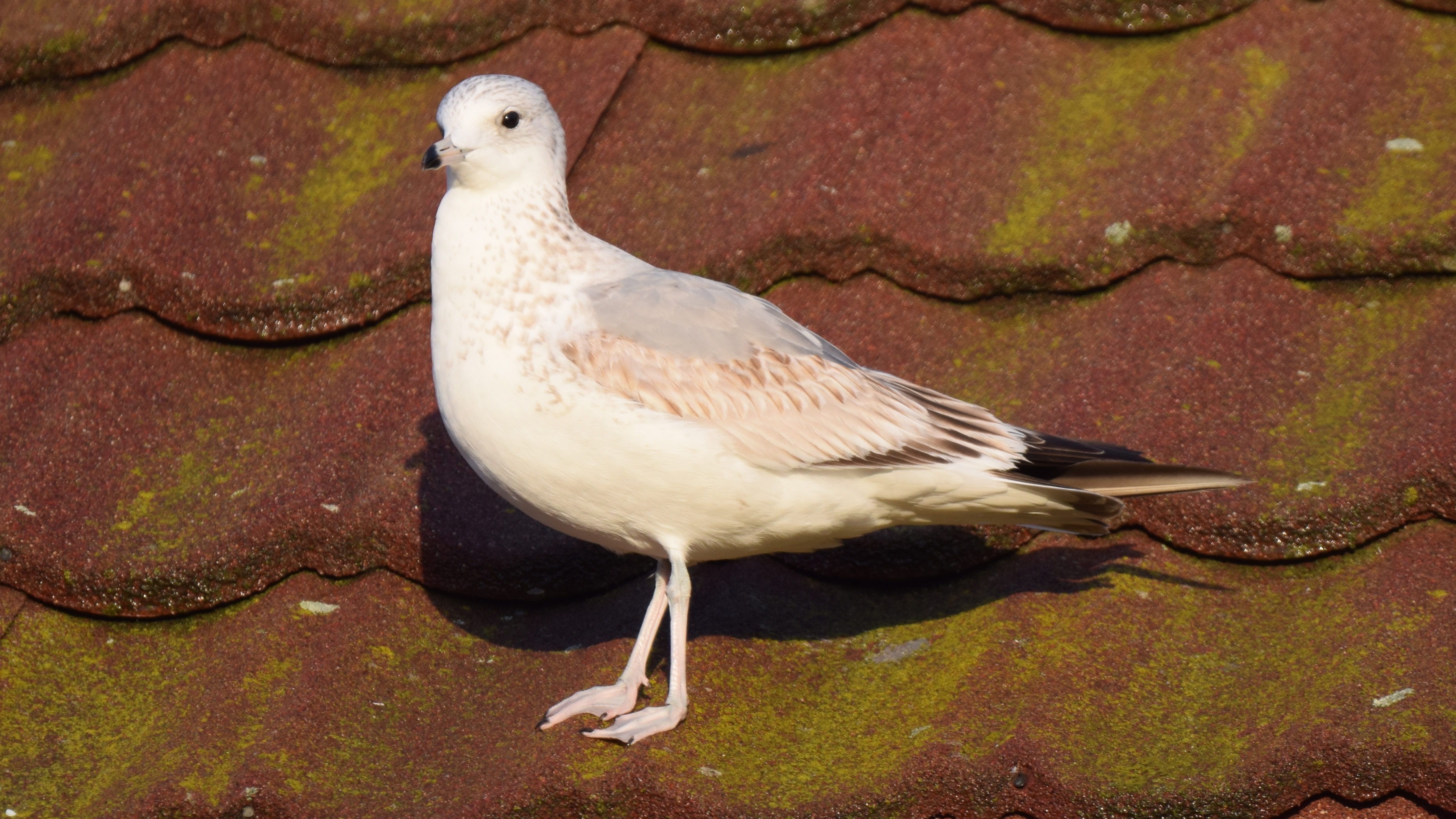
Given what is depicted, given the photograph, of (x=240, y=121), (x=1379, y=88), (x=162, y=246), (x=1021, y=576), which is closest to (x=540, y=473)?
(x=1021, y=576)

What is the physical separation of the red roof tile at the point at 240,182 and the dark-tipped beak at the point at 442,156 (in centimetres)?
43

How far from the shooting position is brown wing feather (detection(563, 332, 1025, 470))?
2.81m

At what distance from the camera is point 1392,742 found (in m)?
2.25

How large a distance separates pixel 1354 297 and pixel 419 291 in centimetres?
215

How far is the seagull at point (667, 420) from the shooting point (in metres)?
2.77

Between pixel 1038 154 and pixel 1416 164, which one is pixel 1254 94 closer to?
pixel 1416 164

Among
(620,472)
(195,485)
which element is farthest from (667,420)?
(195,485)

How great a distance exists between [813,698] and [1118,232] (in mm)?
1311

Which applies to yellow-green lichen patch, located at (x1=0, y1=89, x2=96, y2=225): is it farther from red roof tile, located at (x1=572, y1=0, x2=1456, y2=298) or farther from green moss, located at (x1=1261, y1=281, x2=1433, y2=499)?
green moss, located at (x1=1261, y1=281, x2=1433, y2=499)

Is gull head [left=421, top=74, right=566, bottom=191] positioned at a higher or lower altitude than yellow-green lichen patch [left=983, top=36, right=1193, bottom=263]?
higher

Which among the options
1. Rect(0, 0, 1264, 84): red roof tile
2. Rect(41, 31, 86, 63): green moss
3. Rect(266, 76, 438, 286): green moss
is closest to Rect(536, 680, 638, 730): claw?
Rect(266, 76, 438, 286): green moss

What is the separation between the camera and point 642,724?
2.57 metres

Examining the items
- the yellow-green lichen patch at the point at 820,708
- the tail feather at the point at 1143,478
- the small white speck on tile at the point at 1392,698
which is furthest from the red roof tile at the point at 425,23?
the small white speck on tile at the point at 1392,698

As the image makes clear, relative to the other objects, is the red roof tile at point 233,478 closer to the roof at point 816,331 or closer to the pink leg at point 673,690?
Result: the roof at point 816,331
